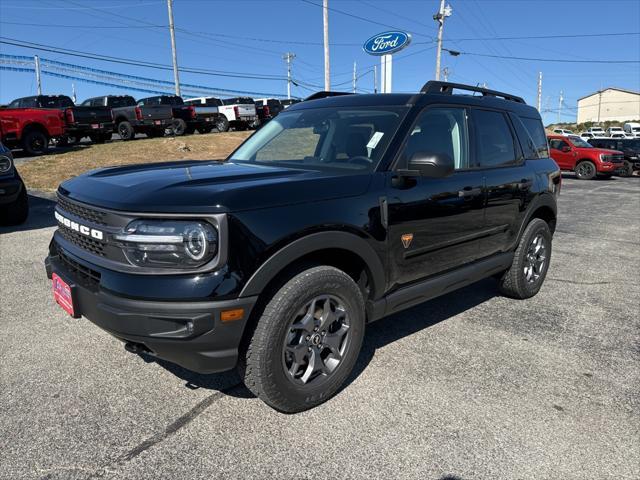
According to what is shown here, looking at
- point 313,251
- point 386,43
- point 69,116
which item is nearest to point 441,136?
point 313,251

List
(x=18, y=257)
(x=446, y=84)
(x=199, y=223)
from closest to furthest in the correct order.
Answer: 1. (x=199, y=223)
2. (x=446, y=84)
3. (x=18, y=257)

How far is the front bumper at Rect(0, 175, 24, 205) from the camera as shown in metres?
6.86

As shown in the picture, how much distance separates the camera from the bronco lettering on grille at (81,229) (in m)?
2.51

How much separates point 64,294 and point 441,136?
8.90ft

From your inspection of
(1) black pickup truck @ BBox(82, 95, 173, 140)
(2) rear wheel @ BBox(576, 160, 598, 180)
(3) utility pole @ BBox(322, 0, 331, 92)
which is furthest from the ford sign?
(1) black pickup truck @ BBox(82, 95, 173, 140)

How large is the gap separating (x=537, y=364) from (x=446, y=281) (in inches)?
32.8

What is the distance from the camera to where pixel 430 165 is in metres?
2.94

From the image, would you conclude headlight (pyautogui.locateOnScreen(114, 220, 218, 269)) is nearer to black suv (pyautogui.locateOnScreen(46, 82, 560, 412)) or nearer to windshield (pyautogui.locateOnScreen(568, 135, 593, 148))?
black suv (pyautogui.locateOnScreen(46, 82, 560, 412))

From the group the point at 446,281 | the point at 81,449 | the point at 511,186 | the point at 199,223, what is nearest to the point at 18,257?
the point at 81,449

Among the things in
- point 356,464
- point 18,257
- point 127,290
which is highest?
point 127,290

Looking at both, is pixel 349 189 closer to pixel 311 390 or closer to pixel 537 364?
pixel 311 390

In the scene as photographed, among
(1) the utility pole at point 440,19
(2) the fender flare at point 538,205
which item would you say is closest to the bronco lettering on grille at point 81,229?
(2) the fender flare at point 538,205

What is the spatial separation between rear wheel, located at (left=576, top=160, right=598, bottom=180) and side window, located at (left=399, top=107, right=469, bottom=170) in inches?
706

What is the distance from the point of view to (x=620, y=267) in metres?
6.02
